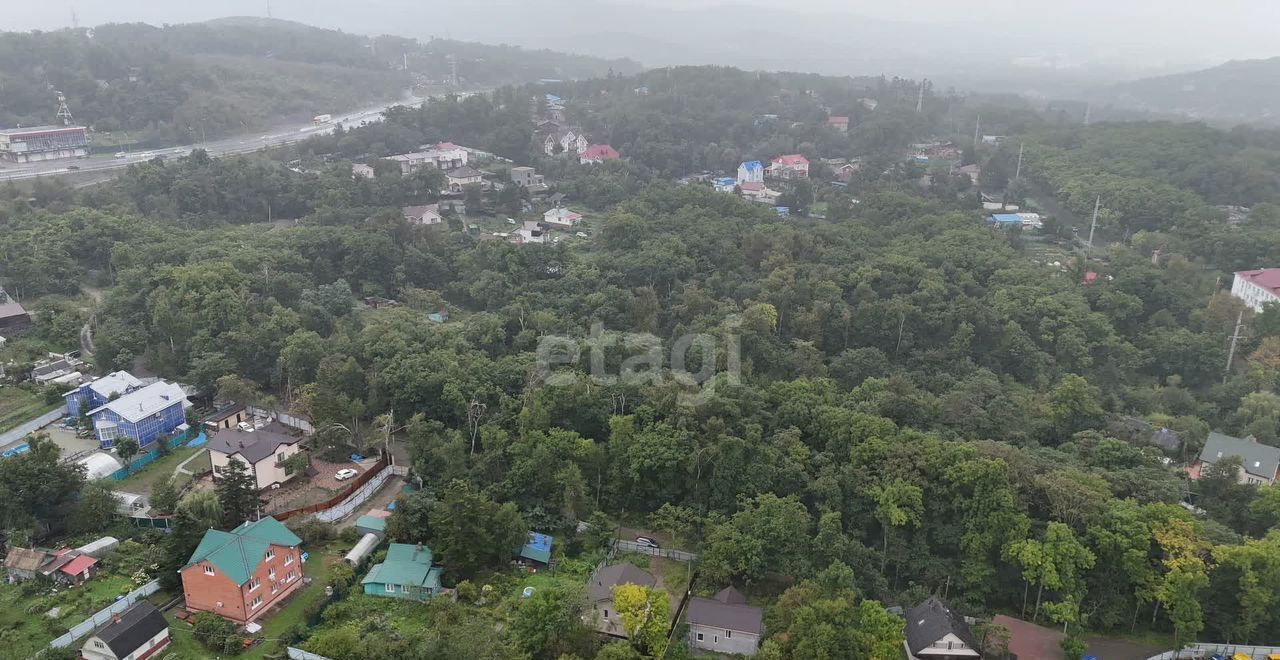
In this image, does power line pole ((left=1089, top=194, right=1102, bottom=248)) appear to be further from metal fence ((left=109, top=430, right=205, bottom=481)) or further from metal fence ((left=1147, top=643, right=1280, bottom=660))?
metal fence ((left=109, top=430, right=205, bottom=481))

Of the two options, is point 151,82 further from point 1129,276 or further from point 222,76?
point 1129,276

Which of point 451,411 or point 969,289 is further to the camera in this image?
point 969,289

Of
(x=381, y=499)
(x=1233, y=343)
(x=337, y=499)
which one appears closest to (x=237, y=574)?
(x=337, y=499)

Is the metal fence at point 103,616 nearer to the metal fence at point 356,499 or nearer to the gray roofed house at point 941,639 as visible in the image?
the metal fence at point 356,499

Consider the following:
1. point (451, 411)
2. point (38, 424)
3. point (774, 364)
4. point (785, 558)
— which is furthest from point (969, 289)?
point (38, 424)

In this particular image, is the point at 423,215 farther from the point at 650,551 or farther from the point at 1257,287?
the point at 1257,287

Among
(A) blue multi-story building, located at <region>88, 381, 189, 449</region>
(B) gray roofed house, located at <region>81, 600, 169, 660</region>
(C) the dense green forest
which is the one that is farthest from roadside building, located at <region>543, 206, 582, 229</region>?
(B) gray roofed house, located at <region>81, 600, 169, 660</region>
